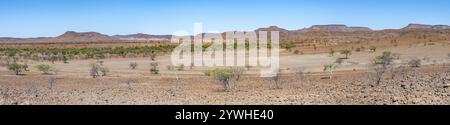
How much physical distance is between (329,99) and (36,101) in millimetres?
7458

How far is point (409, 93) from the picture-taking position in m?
14.5
